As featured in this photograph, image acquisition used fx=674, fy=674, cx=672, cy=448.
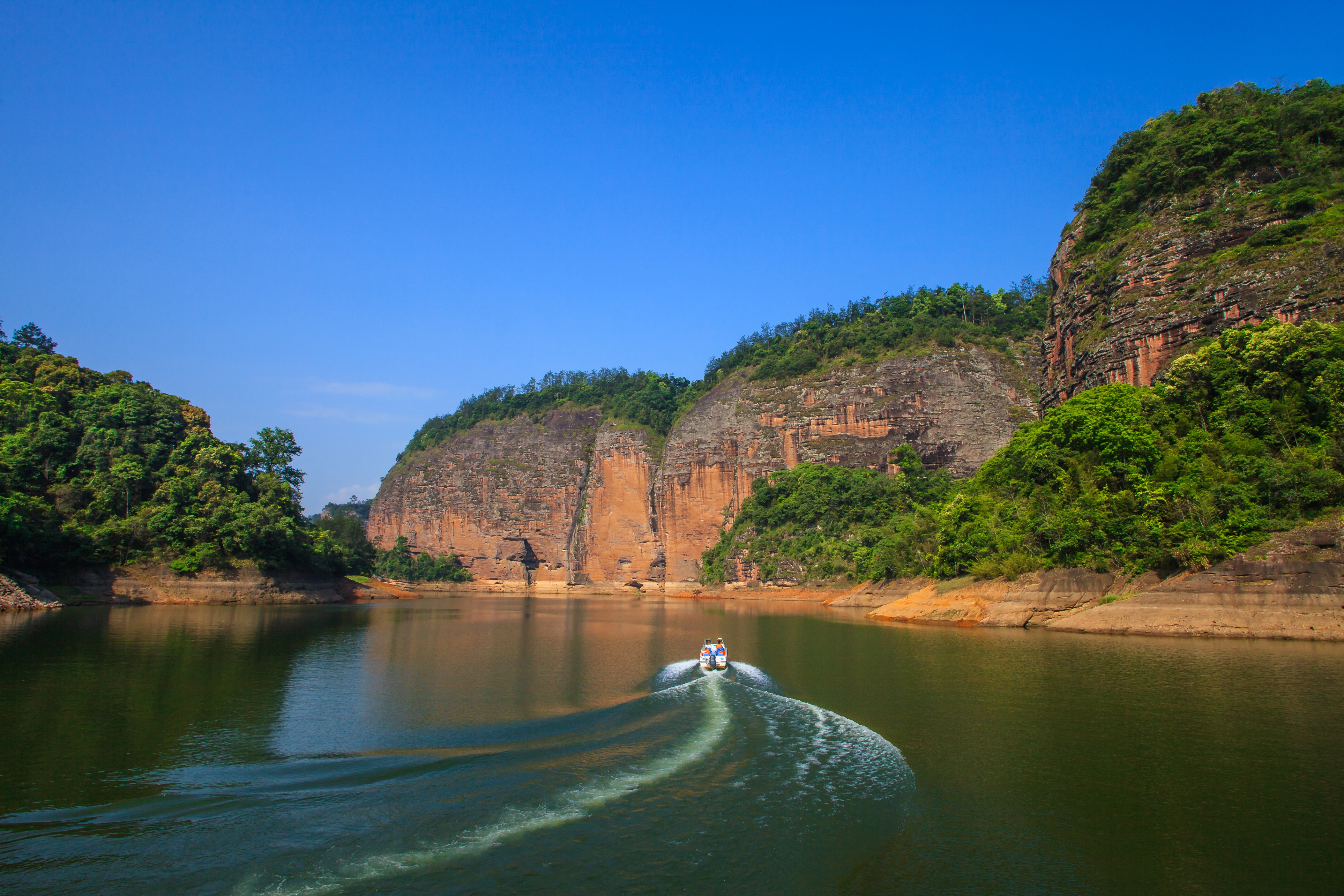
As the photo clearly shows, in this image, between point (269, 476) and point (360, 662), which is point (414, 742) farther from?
point (269, 476)

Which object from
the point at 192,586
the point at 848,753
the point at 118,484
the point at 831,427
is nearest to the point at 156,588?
the point at 192,586

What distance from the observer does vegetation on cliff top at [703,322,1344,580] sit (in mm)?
24281

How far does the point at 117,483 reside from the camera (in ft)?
164

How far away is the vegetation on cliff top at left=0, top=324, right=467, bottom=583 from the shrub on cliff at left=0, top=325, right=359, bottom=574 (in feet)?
0.26

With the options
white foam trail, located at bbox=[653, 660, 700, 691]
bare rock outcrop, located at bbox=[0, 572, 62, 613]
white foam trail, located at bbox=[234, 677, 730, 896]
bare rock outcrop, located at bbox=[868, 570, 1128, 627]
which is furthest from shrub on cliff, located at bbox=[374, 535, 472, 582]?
white foam trail, located at bbox=[234, 677, 730, 896]

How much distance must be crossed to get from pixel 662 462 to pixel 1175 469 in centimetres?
7321

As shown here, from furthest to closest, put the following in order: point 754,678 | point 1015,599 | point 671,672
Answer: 1. point 1015,599
2. point 671,672
3. point 754,678

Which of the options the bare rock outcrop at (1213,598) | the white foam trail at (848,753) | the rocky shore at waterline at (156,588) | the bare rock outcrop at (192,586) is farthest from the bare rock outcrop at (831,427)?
the white foam trail at (848,753)

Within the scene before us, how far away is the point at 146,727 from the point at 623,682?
10.5 meters

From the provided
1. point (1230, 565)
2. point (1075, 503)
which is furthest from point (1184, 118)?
point (1230, 565)

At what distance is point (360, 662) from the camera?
73.5ft

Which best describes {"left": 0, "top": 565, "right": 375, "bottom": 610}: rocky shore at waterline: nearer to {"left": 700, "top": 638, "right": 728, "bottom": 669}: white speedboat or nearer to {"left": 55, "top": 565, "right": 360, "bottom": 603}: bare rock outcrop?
{"left": 55, "top": 565, "right": 360, "bottom": 603}: bare rock outcrop

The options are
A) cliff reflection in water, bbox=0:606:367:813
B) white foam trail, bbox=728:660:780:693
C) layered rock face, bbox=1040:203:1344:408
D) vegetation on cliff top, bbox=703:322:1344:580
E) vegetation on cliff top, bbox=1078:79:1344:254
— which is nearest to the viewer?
cliff reflection in water, bbox=0:606:367:813

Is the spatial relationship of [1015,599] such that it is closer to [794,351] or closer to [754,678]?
[754,678]
